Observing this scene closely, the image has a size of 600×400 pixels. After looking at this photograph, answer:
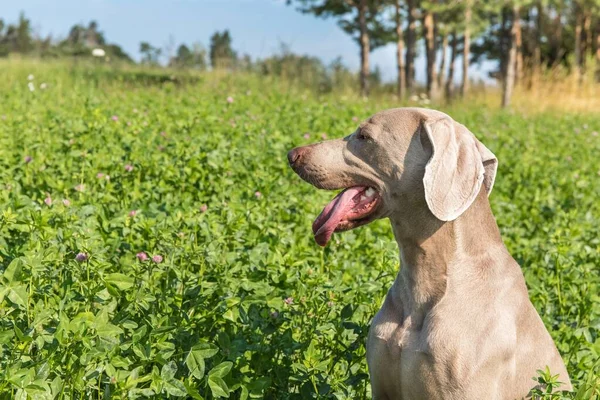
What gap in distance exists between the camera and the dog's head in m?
2.64

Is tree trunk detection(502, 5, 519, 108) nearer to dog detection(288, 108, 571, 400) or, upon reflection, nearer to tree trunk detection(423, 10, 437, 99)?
tree trunk detection(423, 10, 437, 99)

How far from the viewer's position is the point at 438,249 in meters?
2.79

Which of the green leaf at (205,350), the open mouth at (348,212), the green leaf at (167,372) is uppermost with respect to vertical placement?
the open mouth at (348,212)

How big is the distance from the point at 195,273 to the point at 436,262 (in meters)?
1.50

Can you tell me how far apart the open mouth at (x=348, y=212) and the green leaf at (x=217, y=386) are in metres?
0.65

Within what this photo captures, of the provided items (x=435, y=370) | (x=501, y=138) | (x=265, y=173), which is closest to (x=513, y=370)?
(x=435, y=370)

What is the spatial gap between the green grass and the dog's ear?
26.7 inches

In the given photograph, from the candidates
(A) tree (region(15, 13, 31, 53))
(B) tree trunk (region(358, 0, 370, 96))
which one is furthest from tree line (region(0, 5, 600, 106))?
(A) tree (region(15, 13, 31, 53))

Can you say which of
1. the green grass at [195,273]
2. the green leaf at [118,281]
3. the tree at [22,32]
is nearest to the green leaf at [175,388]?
the green grass at [195,273]

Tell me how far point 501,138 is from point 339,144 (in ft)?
27.0

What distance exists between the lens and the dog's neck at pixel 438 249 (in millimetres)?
2770

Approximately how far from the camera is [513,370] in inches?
106

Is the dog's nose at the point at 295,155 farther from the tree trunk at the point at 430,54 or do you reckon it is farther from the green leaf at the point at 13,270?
the tree trunk at the point at 430,54

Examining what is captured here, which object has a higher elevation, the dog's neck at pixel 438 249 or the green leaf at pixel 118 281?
the dog's neck at pixel 438 249
